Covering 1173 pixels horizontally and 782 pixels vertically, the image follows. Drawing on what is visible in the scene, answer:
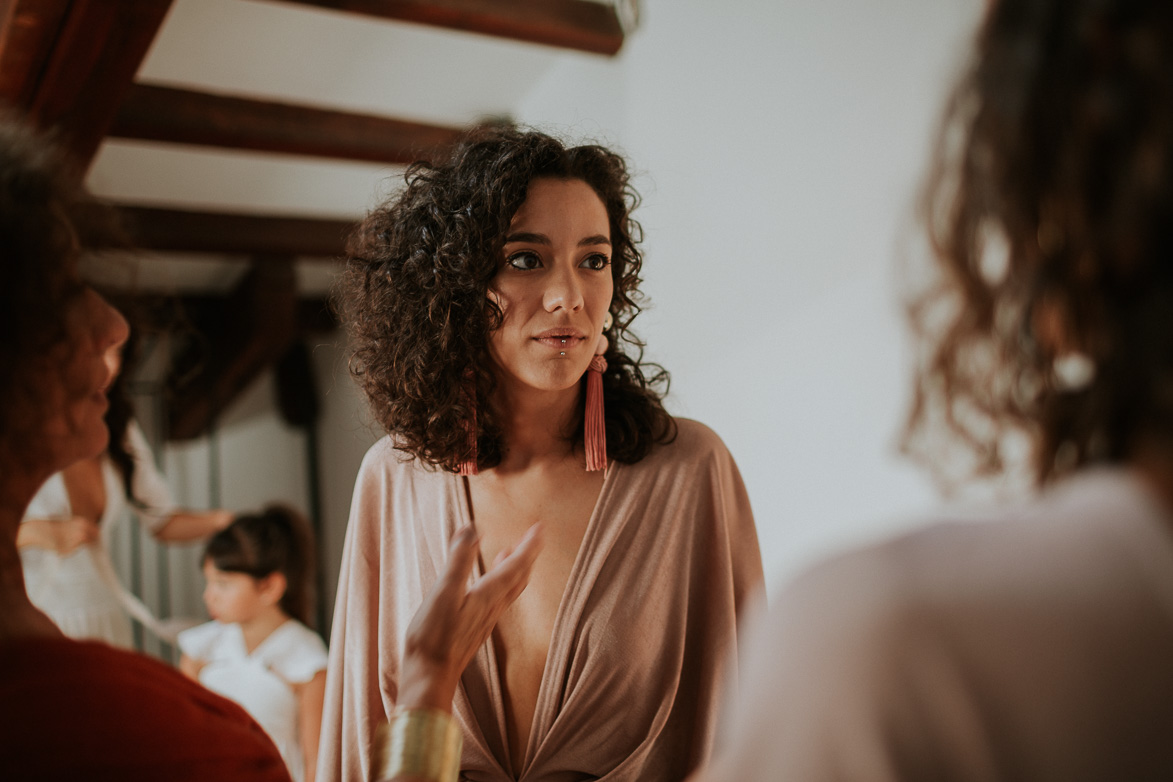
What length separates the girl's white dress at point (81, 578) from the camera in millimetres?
2486

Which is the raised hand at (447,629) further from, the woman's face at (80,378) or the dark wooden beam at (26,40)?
the dark wooden beam at (26,40)

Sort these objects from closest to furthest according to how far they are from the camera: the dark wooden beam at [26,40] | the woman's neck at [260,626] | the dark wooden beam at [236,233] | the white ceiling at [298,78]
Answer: the dark wooden beam at [26,40] → the woman's neck at [260,626] → the white ceiling at [298,78] → the dark wooden beam at [236,233]

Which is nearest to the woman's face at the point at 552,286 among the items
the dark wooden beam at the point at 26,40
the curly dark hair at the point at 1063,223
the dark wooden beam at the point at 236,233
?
the curly dark hair at the point at 1063,223

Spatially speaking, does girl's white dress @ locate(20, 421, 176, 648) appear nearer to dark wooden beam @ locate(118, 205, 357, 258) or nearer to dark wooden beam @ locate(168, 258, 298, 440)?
dark wooden beam @ locate(118, 205, 357, 258)

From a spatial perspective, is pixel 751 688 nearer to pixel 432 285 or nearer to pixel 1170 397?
pixel 1170 397

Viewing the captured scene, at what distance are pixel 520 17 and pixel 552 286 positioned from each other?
1.87 m

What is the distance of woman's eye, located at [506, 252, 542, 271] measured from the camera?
135 centimetres

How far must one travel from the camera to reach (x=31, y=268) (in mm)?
738

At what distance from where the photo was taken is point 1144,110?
0.44 meters

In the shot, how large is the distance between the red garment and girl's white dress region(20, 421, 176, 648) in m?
1.86

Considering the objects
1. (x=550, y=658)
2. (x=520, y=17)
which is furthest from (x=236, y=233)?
(x=550, y=658)

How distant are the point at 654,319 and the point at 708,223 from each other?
1.30 feet

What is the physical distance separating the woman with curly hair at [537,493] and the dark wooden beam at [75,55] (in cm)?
118

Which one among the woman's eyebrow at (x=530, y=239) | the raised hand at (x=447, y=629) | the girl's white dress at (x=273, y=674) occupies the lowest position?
the girl's white dress at (x=273, y=674)
